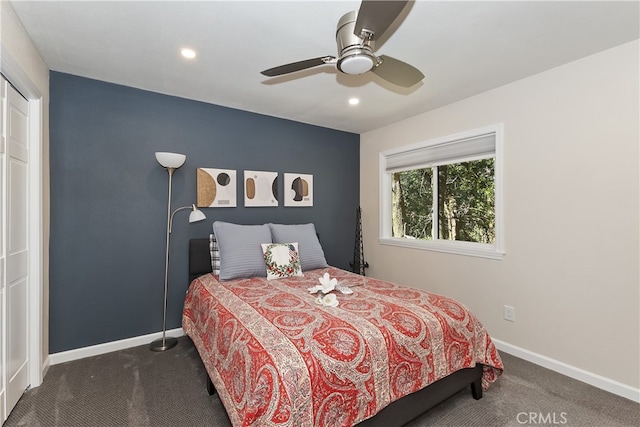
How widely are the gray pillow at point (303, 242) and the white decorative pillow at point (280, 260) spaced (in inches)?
5.7

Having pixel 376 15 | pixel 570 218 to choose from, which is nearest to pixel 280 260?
pixel 376 15

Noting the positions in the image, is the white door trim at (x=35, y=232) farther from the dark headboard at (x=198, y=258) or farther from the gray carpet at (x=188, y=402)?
the dark headboard at (x=198, y=258)

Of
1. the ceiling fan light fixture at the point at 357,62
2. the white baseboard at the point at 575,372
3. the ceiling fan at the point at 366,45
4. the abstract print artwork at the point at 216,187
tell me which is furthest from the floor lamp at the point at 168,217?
the white baseboard at the point at 575,372

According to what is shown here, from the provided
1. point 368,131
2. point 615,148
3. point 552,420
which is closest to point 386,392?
point 552,420

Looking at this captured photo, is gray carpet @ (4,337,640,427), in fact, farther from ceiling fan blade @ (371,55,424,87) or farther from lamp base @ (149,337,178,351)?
ceiling fan blade @ (371,55,424,87)

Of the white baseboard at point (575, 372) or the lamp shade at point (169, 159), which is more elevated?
the lamp shade at point (169, 159)

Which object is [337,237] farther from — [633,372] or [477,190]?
[633,372]

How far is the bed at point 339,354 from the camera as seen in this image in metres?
1.34

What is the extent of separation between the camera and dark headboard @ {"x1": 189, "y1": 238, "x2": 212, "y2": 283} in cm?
308

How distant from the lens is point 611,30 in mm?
1943

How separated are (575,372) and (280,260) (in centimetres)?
252

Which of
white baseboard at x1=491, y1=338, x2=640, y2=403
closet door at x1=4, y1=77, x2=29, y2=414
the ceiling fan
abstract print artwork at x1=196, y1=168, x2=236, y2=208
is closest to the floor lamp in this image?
abstract print artwork at x1=196, y1=168, x2=236, y2=208

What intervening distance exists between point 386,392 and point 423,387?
1.02ft

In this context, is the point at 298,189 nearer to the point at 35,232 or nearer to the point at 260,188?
the point at 260,188
